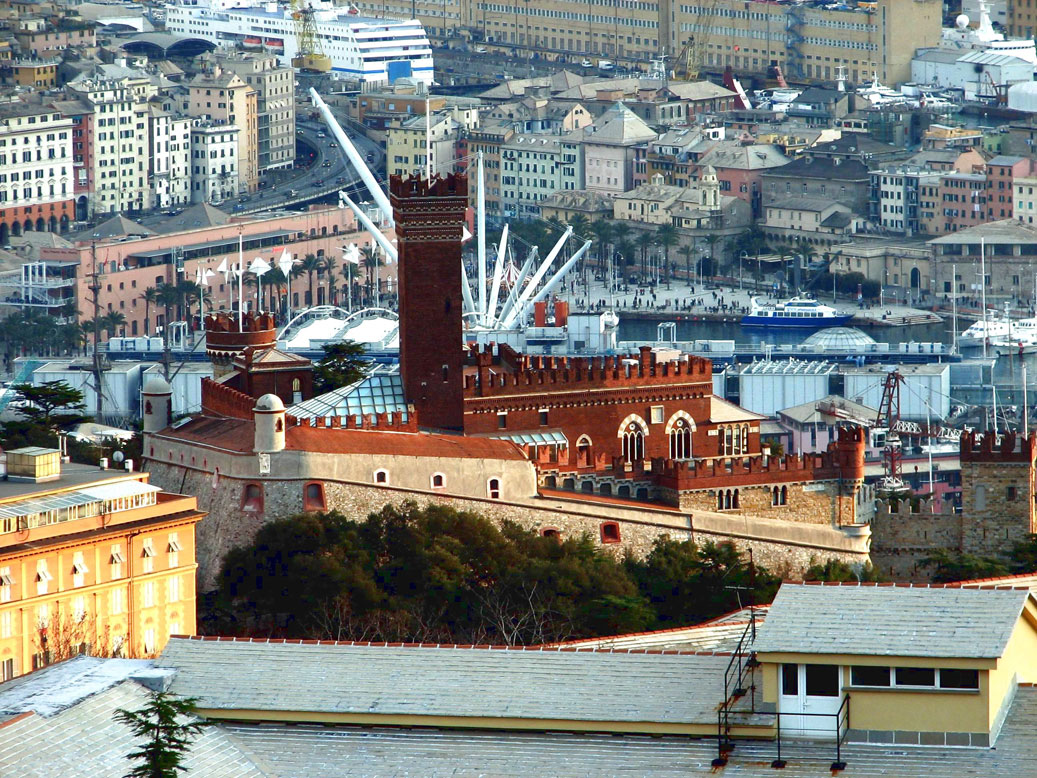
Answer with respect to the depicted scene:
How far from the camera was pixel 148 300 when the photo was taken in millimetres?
178625

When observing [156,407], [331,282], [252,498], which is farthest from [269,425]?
[331,282]

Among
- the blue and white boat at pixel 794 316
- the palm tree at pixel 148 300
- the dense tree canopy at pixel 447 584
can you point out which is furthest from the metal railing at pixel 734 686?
the palm tree at pixel 148 300

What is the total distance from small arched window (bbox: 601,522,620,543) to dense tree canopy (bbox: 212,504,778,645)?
1037 mm

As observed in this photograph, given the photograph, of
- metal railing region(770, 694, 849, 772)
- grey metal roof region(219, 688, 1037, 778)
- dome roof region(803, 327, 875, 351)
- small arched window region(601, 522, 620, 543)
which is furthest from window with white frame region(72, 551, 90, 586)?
dome roof region(803, 327, 875, 351)

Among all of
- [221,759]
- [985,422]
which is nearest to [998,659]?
[221,759]

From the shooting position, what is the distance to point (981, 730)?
48.0m

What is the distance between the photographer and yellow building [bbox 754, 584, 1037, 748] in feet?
158

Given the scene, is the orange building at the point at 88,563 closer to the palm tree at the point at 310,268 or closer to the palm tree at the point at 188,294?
the palm tree at the point at 188,294

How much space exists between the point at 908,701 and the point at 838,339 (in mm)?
111569

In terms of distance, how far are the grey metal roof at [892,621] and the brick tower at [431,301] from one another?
33.5m

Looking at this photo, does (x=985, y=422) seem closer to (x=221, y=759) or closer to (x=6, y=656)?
(x=6, y=656)

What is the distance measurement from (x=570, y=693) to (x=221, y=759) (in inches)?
201

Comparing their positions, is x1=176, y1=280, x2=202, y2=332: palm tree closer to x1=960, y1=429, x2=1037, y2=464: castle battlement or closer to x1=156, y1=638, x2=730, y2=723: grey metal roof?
x1=960, y1=429, x2=1037, y2=464: castle battlement

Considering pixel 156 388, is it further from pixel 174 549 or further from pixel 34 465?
pixel 174 549
